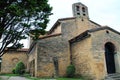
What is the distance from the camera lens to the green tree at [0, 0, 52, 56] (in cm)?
1189

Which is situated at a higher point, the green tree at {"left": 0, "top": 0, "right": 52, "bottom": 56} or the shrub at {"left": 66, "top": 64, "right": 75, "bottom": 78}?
the green tree at {"left": 0, "top": 0, "right": 52, "bottom": 56}

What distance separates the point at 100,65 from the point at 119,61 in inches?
103

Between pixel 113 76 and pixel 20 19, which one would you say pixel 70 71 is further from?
pixel 20 19

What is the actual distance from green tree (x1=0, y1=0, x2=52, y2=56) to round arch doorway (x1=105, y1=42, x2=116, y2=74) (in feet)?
24.8

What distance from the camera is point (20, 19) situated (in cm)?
1255

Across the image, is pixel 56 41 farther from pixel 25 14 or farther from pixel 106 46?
pixel 25 14

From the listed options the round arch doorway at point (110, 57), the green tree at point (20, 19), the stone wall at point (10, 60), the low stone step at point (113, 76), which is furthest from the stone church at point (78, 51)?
the stone wall at point (10, 60)

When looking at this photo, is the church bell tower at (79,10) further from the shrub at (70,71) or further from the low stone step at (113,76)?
the low stone step at (113,76)

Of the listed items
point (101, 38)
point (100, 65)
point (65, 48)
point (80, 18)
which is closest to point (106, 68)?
point (100, 65)

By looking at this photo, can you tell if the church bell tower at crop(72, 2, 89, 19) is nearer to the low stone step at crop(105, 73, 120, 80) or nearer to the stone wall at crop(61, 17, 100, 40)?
the stone wall at crop(61, 17, 100, 40)

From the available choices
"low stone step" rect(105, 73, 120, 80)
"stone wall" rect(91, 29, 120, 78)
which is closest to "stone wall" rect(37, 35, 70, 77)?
"stone wall" rect(91, 29, 120, 78)

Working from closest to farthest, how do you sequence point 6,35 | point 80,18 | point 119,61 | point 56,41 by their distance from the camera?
1. point 6,35
2. point 119,61
3. point 56,41
4. point 80,18

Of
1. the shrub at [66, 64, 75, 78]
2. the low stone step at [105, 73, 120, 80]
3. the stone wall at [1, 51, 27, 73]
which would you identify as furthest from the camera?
the stone wall at [1, 51, 27, 73]

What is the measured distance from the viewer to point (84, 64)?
56.4ft
